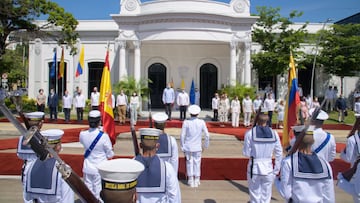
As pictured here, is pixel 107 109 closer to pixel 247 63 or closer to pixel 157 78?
pixel 247 63

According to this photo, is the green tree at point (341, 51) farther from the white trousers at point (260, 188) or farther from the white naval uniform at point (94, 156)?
the white naval uniform at point (94, 156)

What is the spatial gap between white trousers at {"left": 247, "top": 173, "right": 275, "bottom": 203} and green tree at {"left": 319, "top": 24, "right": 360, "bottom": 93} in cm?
2246

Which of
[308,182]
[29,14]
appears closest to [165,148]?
[308,182]

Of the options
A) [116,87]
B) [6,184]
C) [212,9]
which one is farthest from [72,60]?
[6,184]

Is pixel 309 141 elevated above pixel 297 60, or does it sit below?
below

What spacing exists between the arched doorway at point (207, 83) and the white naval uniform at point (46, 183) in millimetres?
23942

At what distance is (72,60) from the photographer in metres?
28.3

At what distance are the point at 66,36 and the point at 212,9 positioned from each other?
957 centimetres

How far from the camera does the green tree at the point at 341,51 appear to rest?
85.1ft

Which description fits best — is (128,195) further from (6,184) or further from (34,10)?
(34,10)

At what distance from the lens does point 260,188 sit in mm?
6148

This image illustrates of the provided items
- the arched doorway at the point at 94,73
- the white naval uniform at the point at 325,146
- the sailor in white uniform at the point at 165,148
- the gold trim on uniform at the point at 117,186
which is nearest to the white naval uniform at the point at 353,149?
the white naval uniform at the point at 325,146

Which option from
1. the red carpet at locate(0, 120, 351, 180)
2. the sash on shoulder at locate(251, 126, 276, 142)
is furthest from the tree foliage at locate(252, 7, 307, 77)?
the sash on shoulder at locate(251, 126, 276, 142)

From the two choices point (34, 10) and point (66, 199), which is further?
point (34, 10)
